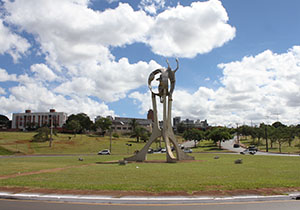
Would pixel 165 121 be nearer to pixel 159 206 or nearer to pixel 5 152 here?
pixel 159 206

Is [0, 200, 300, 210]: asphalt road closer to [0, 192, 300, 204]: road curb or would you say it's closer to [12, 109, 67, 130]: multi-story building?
[0, 192, 300, 204]: road curb

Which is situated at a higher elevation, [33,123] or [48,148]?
[33,123]

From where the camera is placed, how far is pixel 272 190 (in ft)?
39.2

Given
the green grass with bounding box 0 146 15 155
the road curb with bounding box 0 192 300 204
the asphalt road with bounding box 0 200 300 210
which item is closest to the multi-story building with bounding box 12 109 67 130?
the green grass with bounding box 0 146 15 155

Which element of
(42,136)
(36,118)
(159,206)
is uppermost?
(36,118)

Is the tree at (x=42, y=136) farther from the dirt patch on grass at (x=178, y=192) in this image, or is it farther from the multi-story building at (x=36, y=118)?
the dirt patch on grass at (x=178, y=192)

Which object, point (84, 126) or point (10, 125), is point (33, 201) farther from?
point (10, 125)

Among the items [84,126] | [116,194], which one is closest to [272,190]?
[116,194]

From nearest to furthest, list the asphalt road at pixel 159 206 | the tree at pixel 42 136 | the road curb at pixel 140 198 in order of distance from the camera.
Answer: the asphalt road at pixel 159 206
the road curb at pixel 140 198
the tree at pixel 42 136

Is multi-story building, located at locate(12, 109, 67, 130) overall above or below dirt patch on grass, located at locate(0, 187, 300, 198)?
above

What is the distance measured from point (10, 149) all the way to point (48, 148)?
10.2 meters

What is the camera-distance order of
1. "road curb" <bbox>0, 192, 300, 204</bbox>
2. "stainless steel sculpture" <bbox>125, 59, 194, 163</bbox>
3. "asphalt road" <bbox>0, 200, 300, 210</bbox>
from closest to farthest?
"asphalt road" <bbox>0, 200, 300, 210</bbox> → "road curb" <bbox>0, 192, 300, 204</bbox> → "stainless steel sculpture" <bbox>125, 59, 194, 163</bbox>

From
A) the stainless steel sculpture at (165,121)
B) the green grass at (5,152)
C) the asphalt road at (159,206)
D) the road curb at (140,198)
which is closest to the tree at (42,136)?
the green grass at (5,152)

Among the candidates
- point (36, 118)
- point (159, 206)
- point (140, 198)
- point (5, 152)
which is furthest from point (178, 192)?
point (36, 118)
